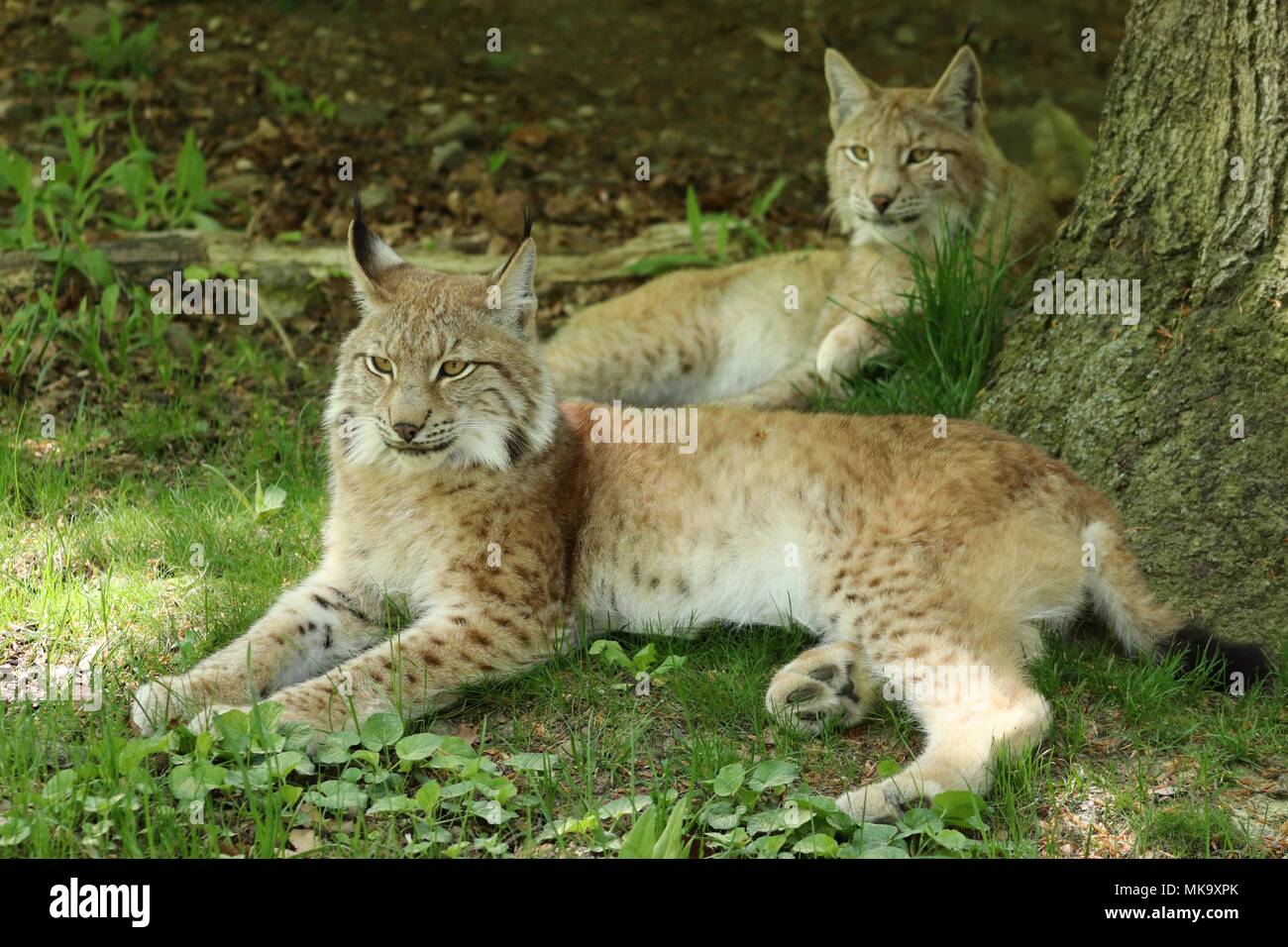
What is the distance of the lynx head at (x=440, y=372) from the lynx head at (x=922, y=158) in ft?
7.08

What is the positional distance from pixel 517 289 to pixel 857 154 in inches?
95.2

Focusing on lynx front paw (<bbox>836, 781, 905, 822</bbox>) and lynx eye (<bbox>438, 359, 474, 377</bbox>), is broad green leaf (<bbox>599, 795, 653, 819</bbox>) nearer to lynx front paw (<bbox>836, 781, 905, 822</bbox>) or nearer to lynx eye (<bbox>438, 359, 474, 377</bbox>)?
lynx front paw (<bbox>836, 781, 905, 822</bbox>)

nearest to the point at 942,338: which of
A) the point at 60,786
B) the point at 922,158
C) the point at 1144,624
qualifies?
the point at 922,158

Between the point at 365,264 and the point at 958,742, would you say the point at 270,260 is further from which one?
the point at 958,742

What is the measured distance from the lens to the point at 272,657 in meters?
3.75

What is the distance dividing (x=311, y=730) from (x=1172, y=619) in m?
2.30

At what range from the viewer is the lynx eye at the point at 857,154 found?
5949 mm

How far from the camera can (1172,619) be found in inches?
148

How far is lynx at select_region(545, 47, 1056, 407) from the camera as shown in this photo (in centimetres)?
576

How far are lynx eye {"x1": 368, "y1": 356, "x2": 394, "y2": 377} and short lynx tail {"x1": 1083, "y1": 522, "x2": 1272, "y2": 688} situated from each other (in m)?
2.02

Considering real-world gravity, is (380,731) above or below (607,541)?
below

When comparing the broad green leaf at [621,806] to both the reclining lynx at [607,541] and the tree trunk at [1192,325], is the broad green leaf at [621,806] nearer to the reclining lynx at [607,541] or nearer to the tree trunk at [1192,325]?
the reclining lynx at [607,541]

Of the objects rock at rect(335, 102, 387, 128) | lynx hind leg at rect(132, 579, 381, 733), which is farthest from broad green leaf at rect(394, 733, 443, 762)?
rock at rect(335, 102, 387, 128)

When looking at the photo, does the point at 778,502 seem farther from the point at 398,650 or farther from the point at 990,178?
the point at 990,178
